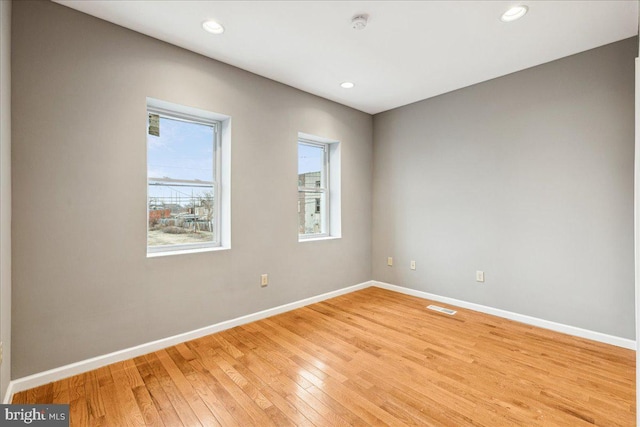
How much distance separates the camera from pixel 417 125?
4.02 meters

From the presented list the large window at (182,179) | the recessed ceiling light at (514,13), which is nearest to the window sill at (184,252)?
the large window at (182,179)

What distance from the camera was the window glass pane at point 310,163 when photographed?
13.0ft

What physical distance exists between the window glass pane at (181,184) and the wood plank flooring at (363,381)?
1.02m

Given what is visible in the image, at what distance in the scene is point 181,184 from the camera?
2.88 metres

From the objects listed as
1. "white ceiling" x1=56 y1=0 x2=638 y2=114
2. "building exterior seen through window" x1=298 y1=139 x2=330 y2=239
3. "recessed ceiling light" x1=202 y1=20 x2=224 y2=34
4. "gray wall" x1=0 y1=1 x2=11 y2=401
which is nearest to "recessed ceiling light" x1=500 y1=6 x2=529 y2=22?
"white ceiling" x1=56 y1=0 x2=638 y2=114

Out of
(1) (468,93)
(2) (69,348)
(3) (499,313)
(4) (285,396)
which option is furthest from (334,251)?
(2) (69,348)

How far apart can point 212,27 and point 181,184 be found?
4.55ft

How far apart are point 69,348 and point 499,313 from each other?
3948 mm

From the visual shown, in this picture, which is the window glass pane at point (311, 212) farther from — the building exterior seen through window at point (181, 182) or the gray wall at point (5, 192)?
the gray wall at point (5, 192)

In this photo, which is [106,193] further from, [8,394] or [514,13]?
[514,13]

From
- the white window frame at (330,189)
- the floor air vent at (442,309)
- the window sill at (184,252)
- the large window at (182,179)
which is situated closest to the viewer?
the window sill at (184,252)

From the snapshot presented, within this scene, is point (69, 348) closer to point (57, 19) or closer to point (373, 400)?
point (373, 400)

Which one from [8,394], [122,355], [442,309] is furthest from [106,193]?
[442,309]

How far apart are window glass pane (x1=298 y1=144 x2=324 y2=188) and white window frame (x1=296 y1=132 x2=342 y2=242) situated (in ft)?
0.10
